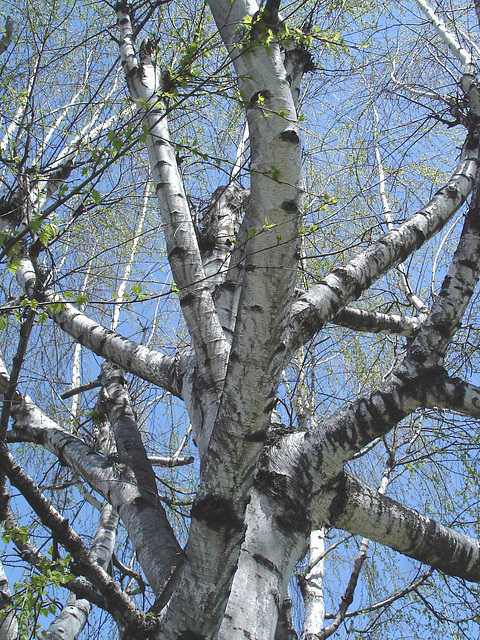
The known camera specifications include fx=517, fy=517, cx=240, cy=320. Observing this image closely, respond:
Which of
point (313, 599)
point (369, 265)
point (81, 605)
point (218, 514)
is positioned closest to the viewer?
point (218, 514)

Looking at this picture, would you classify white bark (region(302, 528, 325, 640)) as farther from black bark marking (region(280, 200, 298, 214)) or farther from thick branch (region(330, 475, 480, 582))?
black bark marking (region(280, 200, 298, 214))

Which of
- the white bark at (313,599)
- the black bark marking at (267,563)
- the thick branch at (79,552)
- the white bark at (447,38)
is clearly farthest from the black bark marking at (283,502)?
the white bark at (447,38)

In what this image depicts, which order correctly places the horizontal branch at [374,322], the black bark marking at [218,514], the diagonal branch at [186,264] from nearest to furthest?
the black bark marking at [218,514]
the diagonal branch at [186,264]
the horizontal branch at [374,322]

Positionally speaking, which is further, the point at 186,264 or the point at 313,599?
the point at 313,599

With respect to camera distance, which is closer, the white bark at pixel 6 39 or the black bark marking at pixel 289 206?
the black bark marking at pixel 289 206

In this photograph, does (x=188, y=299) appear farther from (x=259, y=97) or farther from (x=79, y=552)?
(x=79, y=552)

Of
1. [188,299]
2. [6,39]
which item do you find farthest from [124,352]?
[6,39]

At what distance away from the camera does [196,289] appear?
204 centimetres

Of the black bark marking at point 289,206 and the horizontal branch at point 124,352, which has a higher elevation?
the horizontal branch at point 124,352

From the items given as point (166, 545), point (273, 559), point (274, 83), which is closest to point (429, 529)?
point (273, 559)

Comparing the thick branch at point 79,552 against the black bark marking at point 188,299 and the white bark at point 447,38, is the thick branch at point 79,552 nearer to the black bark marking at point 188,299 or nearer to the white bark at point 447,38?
the black bark marking at point 188,299

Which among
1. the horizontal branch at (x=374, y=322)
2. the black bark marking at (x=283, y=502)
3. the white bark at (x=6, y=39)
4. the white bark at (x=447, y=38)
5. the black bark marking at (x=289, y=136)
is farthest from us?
the white bark at (x=447, y=38)

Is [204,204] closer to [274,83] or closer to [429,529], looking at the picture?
[274,83]

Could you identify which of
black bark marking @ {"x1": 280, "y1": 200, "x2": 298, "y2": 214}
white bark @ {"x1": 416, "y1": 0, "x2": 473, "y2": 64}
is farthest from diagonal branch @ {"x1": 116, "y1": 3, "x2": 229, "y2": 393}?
white bark @ {"x1": 416, "y1": 0, "x2": 473, "y2": 64}
